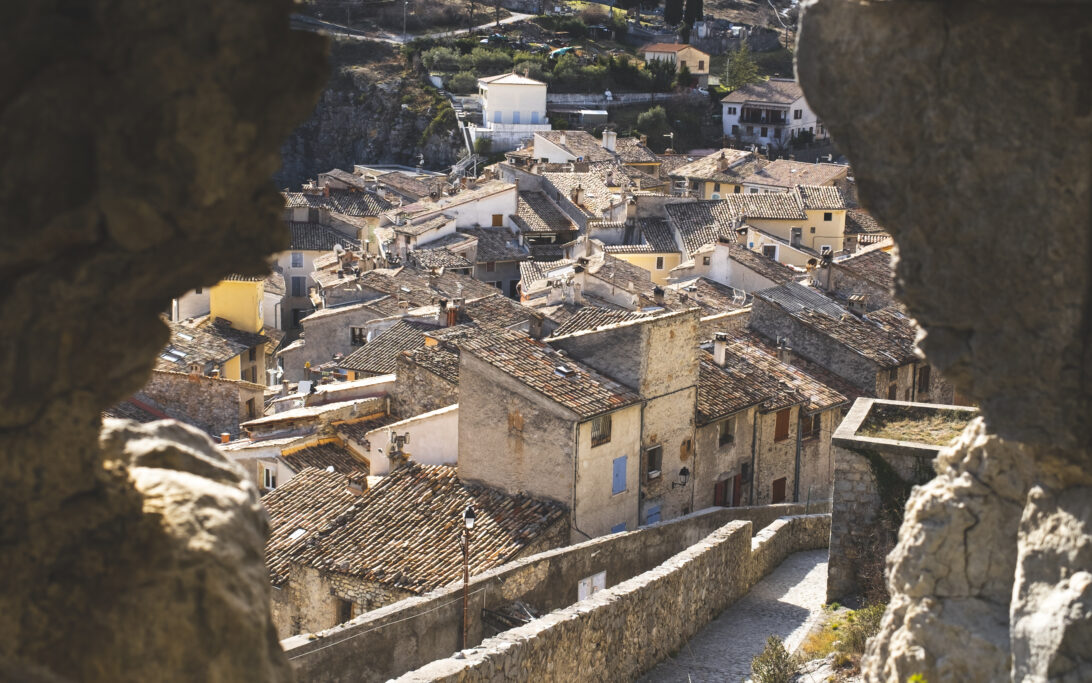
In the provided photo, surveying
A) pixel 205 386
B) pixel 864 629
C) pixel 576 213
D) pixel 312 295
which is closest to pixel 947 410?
pixel 864 629

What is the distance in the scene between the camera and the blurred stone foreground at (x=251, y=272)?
5148 millimetres

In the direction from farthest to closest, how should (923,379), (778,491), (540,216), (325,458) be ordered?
(540,216), (923,379), (778,491), (325,458)

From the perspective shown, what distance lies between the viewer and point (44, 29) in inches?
201

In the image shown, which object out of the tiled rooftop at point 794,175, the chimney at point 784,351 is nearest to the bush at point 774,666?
the chimney at point 784,351

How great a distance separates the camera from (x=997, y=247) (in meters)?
6.87

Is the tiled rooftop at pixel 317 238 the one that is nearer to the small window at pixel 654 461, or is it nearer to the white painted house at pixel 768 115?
the small window at pixel 654 461

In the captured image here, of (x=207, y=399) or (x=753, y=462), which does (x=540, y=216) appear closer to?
(x=207, y=399)

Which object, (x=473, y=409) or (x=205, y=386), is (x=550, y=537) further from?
(x=205, y=386)

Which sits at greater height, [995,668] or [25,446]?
[25,446]

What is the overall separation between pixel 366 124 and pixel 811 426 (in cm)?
7437

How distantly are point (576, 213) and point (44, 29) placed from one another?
178 feet

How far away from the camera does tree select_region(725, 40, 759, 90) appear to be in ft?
350

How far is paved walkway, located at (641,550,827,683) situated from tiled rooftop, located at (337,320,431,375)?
14.5 meters

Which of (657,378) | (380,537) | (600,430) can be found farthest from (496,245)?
(380,537)
